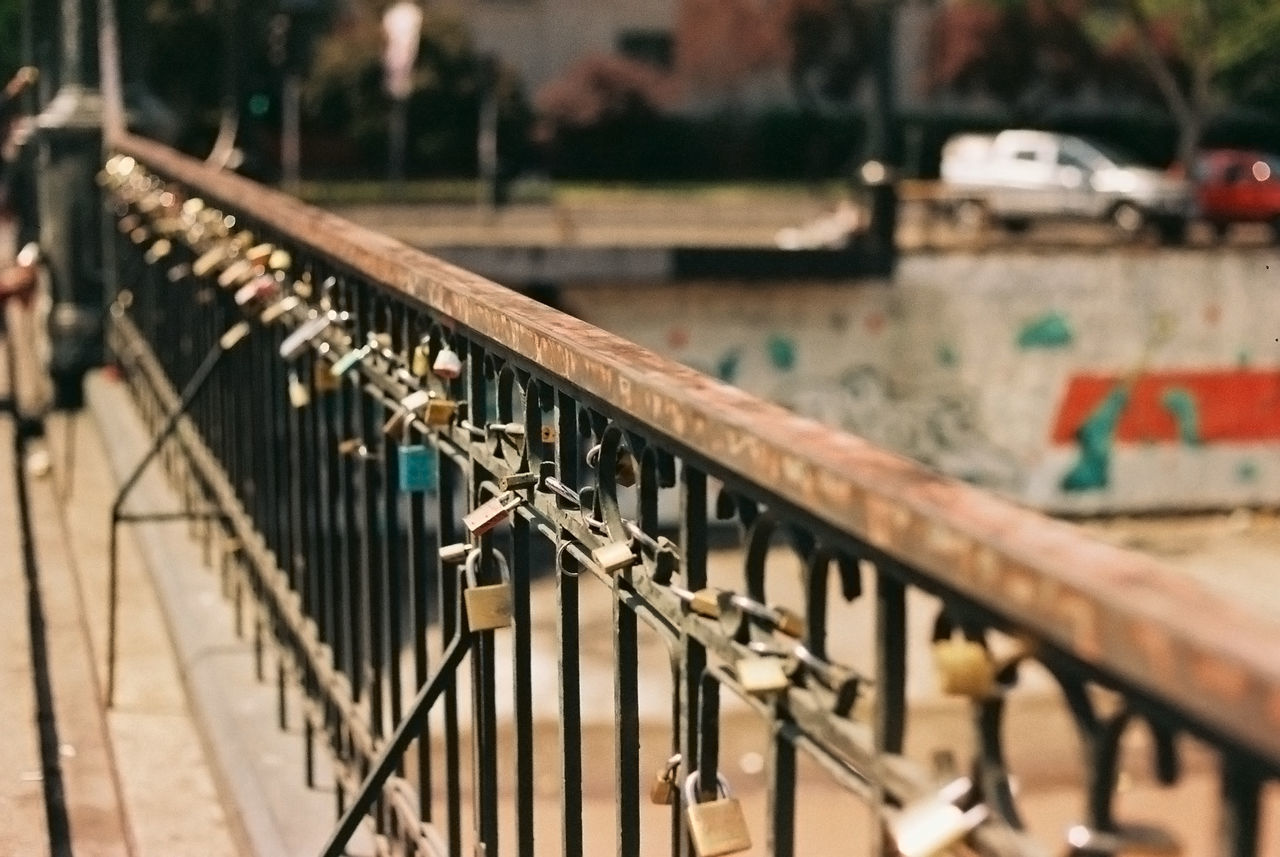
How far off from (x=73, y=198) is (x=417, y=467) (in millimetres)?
7309

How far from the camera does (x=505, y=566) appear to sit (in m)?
2.71

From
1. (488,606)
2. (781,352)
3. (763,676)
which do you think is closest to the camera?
(763,676)

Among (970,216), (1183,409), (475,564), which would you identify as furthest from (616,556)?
(970,216)

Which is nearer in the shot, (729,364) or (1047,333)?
(729,364)

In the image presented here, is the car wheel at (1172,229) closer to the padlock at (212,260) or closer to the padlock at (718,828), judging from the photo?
the padlock at (212,260)

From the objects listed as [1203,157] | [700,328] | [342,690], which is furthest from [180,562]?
[1203,157]

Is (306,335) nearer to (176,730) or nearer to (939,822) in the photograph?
(176,730)

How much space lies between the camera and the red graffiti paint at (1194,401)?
57.3ft

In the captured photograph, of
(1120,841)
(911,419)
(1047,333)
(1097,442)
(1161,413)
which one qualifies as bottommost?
(1097,442)

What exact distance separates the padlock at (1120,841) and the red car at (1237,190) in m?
34.1

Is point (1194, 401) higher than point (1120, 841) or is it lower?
lower

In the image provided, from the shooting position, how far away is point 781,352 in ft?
52.6

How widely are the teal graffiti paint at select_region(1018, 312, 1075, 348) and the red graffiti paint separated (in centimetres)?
42

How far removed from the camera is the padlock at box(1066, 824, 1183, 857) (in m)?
1.15
